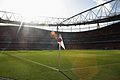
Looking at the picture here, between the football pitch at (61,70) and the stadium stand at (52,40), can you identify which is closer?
the football pitch at (61,70)

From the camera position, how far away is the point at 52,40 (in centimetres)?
9394

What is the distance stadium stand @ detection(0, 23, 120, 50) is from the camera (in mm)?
76562

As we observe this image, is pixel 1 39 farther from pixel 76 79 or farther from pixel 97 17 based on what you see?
pixel 76 79

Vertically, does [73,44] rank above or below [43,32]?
below

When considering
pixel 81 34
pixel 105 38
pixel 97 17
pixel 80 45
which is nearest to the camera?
pixel 97 17

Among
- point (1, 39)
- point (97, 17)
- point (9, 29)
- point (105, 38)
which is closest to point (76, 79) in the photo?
point (97, 17)

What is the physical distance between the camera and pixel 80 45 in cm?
9031

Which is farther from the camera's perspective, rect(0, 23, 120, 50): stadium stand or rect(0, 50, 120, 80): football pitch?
rect(0, 23, 120, 50): stadium stand

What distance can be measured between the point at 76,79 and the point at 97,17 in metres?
63.7

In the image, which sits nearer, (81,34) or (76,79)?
(76,79)

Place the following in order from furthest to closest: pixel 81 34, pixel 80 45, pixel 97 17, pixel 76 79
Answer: pixel 81 34 < pixel 80 45 < pixel 97 17 < pixel 76 79

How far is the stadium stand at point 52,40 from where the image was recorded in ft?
251

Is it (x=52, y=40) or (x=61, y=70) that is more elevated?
(x=52, y=40)

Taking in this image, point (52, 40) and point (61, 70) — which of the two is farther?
point (52, 40)
